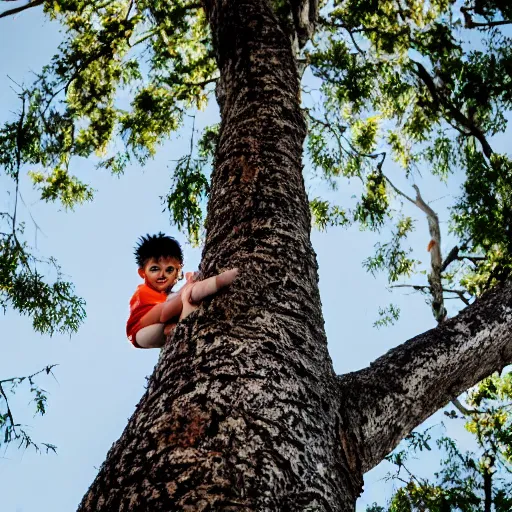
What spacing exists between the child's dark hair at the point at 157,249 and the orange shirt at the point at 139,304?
0.47m

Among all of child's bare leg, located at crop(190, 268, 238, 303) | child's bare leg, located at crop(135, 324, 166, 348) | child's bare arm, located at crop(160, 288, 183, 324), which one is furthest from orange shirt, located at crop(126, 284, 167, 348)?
child's bare leg, located at crop(190, 268, 238, 303)

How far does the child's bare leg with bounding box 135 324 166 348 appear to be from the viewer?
239cm

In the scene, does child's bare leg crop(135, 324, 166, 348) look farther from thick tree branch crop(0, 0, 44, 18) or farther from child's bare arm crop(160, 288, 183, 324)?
thick tree branch crop(0, 0, 44, 18)

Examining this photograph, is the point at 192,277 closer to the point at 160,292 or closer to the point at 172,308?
the point at 172,308

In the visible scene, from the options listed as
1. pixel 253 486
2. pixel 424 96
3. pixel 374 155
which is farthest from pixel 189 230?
pixel 253 486

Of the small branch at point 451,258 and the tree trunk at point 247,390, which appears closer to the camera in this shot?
the tree trunk at point 247,390

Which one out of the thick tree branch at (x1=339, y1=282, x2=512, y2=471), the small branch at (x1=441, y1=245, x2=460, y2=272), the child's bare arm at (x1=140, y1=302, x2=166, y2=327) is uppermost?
the small branch at (x1=441, y1=245, x2=460, y2=272)

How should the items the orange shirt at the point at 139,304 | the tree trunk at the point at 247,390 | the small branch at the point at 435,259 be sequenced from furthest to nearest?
1. the small branch at the point at 435,259
2. the orange shirt at the point at 139,304
3. the tree trunk at the point at 247,390

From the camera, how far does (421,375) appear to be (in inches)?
67.8

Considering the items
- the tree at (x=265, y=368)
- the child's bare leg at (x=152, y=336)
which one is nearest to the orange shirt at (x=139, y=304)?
the child's bare leg at (x=152, y=336)

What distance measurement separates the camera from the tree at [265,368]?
39.5 inches

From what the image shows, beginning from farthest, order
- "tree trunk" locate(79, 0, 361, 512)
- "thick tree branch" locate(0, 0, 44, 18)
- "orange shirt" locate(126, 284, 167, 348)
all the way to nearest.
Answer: "thick tree branch" locate(0, 0, 44, 18), "orange shirt" locate(126, 284, 167, 348), "tree trunk" locate(79, 0, 361, 512)

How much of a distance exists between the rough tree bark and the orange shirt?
0.98 metres

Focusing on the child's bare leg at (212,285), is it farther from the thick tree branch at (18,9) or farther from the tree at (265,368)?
the thick tree branch at (18,9)
